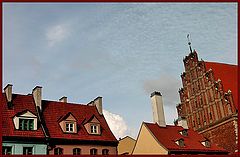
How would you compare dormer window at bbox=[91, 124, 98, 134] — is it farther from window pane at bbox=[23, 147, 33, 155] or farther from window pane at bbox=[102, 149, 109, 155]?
window pane at bbox=[23, 147, 33, 155]

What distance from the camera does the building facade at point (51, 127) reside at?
27156 mm

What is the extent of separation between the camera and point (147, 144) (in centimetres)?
3350

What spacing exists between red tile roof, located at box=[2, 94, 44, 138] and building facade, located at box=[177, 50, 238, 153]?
21499 millimetres

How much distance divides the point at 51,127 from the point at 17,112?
10.4ft

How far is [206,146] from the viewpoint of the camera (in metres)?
35.6

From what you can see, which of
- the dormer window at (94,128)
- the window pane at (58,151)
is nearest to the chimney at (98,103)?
the dormer window at (94,128)

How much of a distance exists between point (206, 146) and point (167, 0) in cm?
2288

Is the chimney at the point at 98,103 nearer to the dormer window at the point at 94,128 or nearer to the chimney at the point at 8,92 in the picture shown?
the dormer window at the point at 94,128

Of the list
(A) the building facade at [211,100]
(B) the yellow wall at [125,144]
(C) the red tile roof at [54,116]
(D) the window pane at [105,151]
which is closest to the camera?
Answer: (C) the red tile roof at [54,116]

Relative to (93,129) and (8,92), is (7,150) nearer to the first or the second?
(8,92)

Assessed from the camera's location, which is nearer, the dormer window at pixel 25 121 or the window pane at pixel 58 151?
the dormer window at pixel 25 121

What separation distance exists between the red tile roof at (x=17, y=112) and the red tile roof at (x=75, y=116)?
150cm

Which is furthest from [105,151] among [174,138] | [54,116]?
[174,138]

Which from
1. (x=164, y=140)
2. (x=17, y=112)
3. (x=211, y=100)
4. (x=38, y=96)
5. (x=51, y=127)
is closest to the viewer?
(x=17, y=112)
